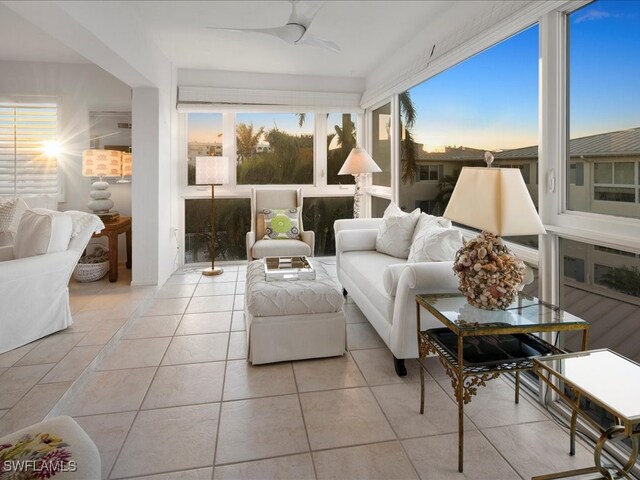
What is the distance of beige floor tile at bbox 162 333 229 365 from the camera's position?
262cm

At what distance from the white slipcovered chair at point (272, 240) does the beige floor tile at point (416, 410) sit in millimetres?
2336

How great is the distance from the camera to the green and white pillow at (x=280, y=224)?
4676 millimetres

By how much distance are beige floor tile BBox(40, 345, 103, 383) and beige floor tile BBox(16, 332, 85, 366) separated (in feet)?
0.21

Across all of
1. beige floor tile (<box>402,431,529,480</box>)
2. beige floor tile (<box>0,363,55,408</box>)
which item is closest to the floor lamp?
beige floor tile (<box>0,363,55,408</box>)

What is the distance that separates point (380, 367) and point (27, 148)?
190 inches

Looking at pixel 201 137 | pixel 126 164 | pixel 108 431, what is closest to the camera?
pixel 108 431

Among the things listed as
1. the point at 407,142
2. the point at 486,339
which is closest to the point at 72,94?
the point at 407,142

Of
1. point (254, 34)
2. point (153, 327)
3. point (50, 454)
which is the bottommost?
point (153, 327)

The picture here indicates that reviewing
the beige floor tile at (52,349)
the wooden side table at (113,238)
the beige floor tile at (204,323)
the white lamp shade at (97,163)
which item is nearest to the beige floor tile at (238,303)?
the beige floor tile at (204,323)

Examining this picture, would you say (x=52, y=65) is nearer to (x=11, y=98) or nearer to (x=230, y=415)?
(x=11, y=98)

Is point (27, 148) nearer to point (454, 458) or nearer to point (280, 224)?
point (280, 224)

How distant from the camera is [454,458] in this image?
1.70m

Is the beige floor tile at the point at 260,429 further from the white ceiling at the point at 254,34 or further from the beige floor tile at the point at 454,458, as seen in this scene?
the white ceiling at the point at 254,34

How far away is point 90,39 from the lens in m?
2.75
